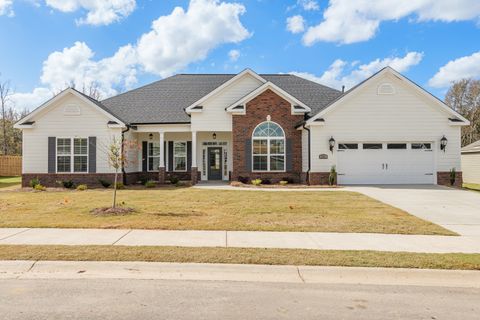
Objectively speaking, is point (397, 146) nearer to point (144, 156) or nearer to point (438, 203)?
point (438, 203)

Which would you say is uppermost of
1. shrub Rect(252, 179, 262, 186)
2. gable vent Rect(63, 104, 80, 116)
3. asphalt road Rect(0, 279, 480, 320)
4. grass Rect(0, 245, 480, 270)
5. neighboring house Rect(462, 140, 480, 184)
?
gable vent Rect(63, 104, 80, 116)

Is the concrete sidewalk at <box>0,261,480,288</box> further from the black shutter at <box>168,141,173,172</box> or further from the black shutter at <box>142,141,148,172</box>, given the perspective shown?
the black shutter at <box>168,141,173,172</box>

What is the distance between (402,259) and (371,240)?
1493 mm

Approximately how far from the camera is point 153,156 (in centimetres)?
2294

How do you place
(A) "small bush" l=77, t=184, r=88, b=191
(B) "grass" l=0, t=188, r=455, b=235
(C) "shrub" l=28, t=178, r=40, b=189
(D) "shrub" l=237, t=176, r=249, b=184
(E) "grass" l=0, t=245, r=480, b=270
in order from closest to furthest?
(E) "grass" l=0, t=245, r=480, b=270, (B) "grass" l=0, t=188, r=455, b=235, (A) "small bush" l=77, t=184, r=88, b=191, (C) "shrub" l=28, t=178, r=40, b=189, (D) "shrub" l=237, t=176, r=249, b=184

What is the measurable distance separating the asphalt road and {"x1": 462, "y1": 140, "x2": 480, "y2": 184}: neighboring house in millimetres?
27033

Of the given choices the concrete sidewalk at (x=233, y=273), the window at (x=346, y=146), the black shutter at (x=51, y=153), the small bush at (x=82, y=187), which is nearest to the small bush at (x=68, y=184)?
the small bush at (x=82, y=187)

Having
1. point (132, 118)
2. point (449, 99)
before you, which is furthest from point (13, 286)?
point (449, 99)

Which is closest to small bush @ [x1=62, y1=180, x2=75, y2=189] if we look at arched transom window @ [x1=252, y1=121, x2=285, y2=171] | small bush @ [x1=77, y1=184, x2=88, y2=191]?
small bush @ [x1=77, y1=184, x2=88, y2=191]

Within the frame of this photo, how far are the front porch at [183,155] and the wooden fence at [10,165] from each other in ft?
62.7

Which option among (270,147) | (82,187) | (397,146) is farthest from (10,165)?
(397,146)

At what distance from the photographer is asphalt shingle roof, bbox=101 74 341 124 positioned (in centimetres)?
2220

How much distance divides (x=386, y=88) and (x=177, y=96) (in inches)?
535

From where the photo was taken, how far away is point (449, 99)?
4766cm
